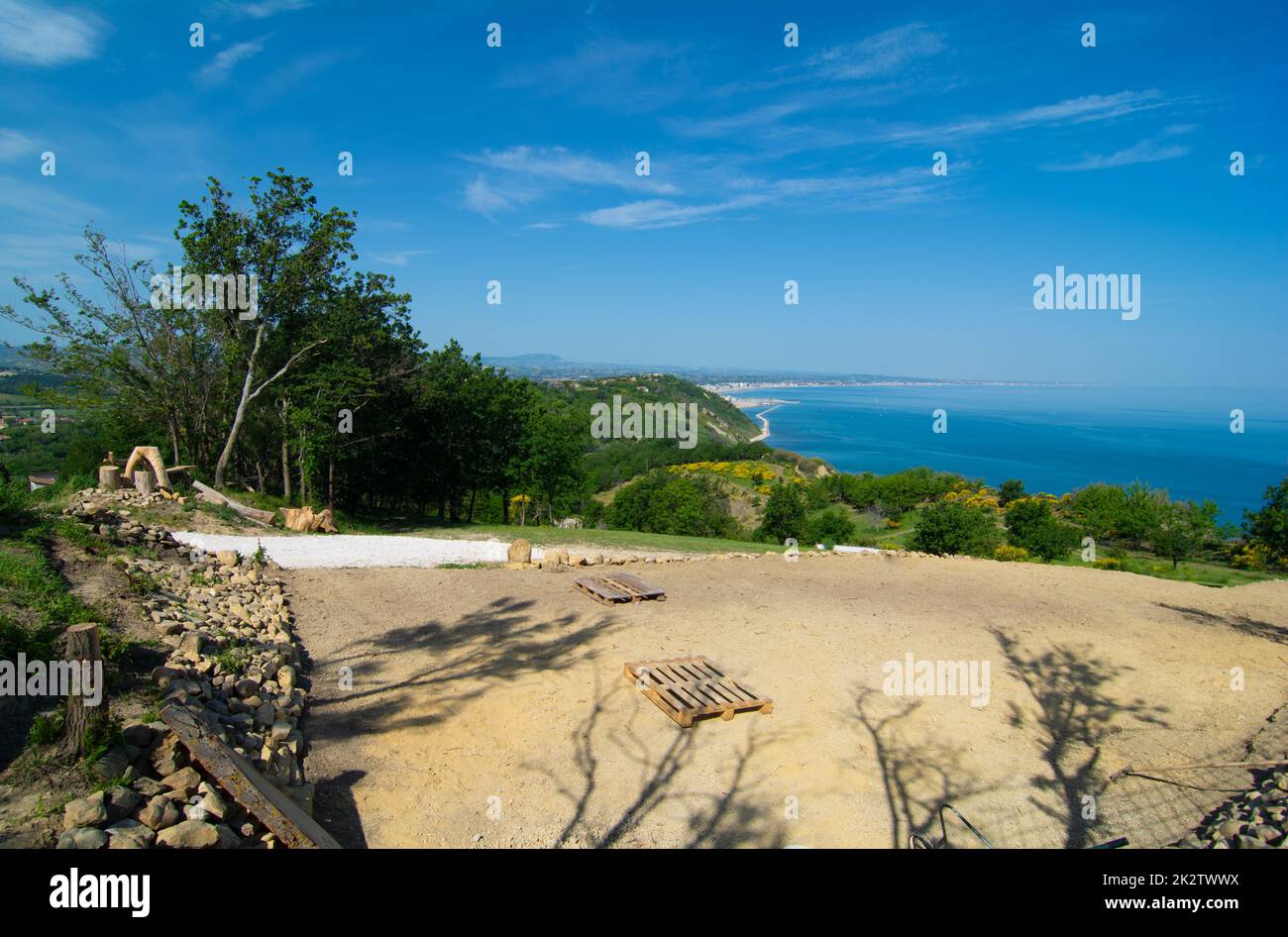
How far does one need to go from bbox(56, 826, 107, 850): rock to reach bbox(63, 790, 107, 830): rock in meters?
0.05

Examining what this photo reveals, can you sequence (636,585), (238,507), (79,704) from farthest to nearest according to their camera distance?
(238,507), (636,585), (79,704)

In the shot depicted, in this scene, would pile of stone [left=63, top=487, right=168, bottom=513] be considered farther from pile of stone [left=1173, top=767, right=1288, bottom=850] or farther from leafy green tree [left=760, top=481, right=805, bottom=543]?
leafy green tree [left=760, top=481, right=805, bottom=543]

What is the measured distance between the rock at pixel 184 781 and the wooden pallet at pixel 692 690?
474 cm

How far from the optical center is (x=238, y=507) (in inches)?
678

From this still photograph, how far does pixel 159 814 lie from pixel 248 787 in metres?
0.53

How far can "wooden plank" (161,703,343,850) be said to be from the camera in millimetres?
4465

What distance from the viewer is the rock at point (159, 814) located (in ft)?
13.5

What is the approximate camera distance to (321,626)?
404 inches

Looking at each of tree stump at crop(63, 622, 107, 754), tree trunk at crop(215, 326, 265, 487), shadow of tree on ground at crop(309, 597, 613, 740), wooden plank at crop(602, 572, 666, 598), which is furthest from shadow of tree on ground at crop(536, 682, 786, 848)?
tree trunk at crop(215, 326, 265, 487)

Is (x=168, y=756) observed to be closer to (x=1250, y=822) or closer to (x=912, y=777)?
(x=912, y=777)

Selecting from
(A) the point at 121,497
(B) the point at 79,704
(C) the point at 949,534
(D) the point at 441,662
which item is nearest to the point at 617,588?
(D) the point at 441,662

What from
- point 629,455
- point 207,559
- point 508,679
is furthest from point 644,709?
point 629,455
